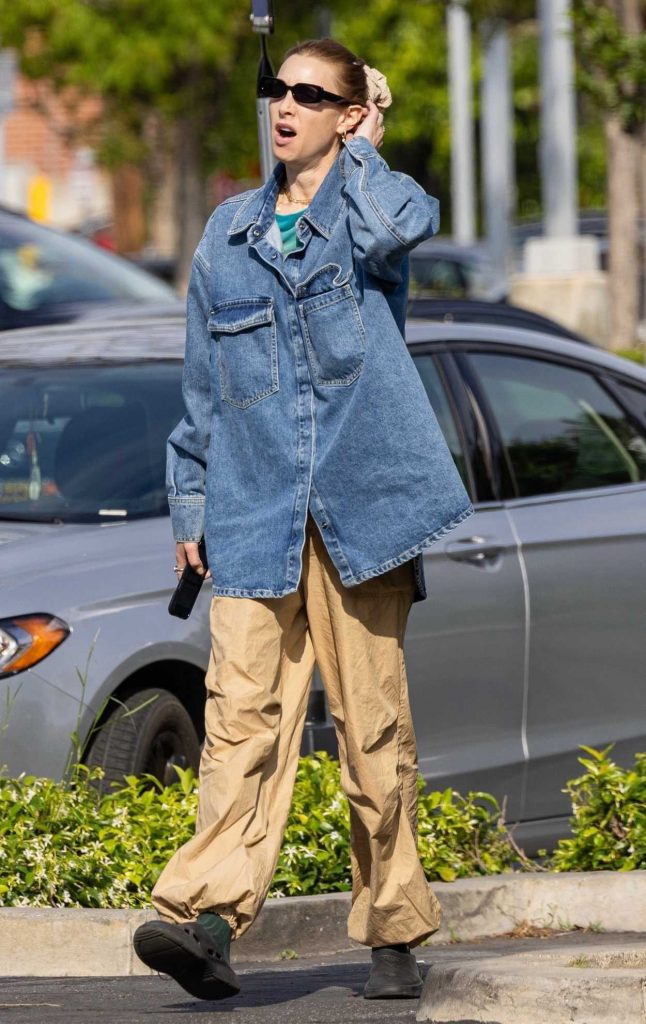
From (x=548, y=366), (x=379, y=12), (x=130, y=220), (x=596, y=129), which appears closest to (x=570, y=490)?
(x=548, y=366)

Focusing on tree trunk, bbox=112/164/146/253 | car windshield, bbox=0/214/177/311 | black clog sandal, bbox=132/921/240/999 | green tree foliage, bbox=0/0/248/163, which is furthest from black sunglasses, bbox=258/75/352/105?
tree trunk, bbox=112/164/146/253

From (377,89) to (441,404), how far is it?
6.54 feet

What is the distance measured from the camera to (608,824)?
17.9ft

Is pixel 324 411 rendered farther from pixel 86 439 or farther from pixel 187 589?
pixel 86 439

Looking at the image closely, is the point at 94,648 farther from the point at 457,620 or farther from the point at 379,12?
the point at 379,12

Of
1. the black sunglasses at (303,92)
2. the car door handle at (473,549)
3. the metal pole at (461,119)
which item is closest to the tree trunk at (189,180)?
the metal pole at (461,119)

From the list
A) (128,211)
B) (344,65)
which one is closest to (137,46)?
(128,211)

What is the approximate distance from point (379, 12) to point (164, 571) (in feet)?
101

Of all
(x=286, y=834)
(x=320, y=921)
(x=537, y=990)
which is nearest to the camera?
(x=537, y=990)

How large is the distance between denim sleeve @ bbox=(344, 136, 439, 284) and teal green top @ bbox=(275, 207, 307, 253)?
14cm

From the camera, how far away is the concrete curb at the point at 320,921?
4.71 metres

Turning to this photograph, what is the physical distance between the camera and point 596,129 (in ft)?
146

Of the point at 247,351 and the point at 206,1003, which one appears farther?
the point at 206,1003

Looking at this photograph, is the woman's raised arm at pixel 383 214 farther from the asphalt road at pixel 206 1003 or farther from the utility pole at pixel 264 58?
the asphalt road at pixel 206 1003
